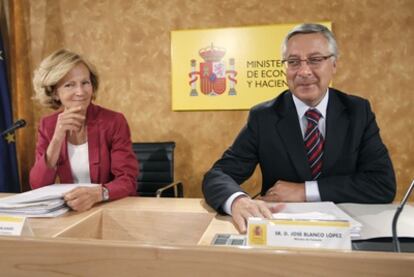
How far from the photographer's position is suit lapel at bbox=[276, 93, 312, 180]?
146cm

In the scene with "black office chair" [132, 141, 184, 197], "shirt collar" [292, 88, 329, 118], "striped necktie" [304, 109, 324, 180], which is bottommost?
"black office chair" [132, 141, 184, 197]

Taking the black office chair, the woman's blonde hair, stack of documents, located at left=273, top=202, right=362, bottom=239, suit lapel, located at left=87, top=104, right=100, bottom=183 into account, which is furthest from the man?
the black office chair

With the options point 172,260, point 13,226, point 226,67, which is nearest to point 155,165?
point 226,67

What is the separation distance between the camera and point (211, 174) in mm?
1438

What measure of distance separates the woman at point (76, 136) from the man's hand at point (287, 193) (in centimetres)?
66

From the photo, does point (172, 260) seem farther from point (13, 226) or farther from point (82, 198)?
point (82, 198)

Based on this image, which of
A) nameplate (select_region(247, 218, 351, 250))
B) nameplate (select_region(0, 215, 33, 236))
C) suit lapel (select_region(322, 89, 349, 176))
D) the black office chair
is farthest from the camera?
the black office chair

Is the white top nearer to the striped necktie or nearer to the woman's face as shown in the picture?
the woman's face

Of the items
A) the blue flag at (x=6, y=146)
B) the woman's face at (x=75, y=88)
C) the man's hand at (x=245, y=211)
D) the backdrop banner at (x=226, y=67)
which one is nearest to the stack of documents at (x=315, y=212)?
the man's hand at (x=245, y=211)

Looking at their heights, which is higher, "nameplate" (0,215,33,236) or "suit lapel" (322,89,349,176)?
"suit lapel" (322,89,349,176)

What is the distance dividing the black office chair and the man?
1.13 meters

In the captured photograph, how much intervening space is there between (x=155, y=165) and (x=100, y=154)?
88 centimetres

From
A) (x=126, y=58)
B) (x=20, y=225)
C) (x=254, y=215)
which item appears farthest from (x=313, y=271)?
(x=126, y=58)

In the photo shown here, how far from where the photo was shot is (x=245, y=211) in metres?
1.07
